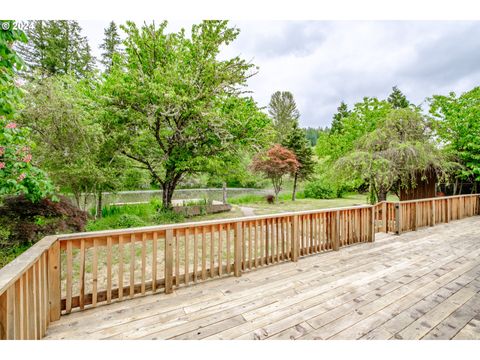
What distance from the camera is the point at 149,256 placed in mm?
4352

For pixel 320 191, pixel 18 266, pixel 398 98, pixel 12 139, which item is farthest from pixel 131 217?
pixel 398 98

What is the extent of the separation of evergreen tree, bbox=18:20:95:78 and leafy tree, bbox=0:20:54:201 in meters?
15.7

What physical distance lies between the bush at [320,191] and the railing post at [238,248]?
1488 centimetres

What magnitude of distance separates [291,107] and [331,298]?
26.5 m

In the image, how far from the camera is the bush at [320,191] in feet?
54.8

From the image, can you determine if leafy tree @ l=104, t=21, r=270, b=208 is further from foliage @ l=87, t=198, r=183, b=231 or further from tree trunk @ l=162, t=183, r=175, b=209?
foliage @ l=87, t=198, r=183, b=231

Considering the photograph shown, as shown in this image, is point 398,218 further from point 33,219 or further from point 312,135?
point 312,135

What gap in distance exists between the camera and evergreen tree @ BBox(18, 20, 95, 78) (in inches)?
584

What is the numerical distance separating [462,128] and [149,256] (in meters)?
11.5

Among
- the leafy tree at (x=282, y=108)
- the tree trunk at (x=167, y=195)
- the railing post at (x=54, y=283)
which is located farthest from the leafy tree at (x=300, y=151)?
the railing post at (x=54, y=283)

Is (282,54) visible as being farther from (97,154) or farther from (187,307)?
(187,307)

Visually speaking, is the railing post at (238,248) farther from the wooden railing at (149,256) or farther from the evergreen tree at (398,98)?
the evergreen tree at (398,98)

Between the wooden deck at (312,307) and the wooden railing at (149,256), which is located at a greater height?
the wooden railing at (149,256)
